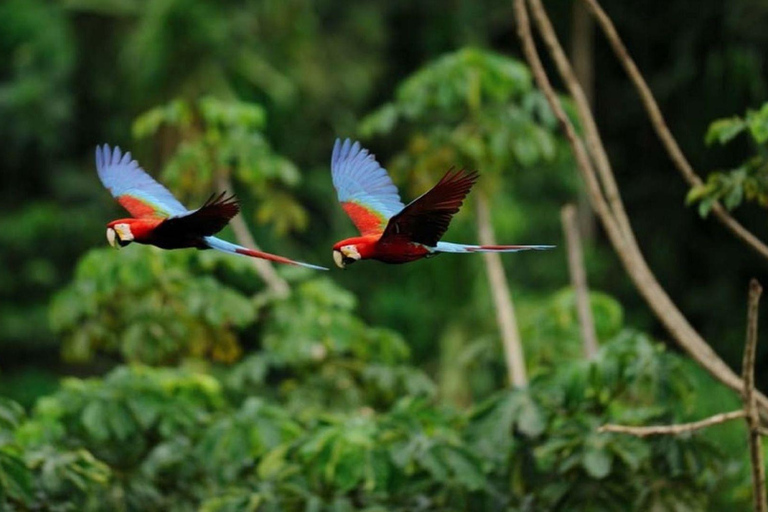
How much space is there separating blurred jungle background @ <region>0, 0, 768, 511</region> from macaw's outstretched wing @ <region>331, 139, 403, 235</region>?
0.84 metres

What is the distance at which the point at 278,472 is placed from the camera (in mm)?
4043

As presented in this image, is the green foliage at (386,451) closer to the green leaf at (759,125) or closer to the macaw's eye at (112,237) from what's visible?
the green leaf at (759,125)

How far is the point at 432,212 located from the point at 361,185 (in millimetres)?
510

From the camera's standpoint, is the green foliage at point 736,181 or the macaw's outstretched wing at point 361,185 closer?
the macaw's outstretched wing at point 361,185

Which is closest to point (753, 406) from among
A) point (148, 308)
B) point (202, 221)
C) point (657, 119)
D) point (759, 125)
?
point (759, 125)

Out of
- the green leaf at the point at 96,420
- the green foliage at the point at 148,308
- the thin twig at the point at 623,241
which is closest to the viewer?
the thin twig at the point at 623,241

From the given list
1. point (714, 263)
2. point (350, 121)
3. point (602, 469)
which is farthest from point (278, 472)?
point (714, 263)

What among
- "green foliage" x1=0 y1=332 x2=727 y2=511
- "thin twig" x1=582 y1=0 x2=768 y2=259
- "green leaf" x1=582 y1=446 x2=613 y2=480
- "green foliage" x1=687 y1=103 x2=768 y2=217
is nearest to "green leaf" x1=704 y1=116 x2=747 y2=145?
"green foliage" x1=687 y1=103 x2=768 y2=217

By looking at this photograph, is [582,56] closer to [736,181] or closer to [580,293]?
[580,293]

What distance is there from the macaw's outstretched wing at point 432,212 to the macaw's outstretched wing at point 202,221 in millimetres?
254

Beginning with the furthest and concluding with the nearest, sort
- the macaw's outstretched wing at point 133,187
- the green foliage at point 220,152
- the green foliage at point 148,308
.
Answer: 1. the green foliage at point 220,152
2. the green foliage at point 148,308
3. the macaw's outstretched wing at point 133,187

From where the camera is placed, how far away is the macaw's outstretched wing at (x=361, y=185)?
2947 mm

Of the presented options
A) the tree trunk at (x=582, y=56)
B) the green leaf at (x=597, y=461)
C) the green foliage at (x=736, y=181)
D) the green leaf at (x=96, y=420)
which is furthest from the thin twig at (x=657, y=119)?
the tree trunk at (x=582, y=56)

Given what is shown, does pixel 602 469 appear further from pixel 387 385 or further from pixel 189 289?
pixel 189 289
